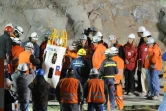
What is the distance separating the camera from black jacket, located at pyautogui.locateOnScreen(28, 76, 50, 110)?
38.5 feet

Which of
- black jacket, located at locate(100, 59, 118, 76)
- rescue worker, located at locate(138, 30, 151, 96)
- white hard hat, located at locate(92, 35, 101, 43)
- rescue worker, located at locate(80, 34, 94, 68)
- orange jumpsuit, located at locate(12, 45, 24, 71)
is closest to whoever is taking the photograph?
black jacket, located at locate(100, 59, 118, 76)

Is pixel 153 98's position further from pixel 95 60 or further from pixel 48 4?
pixel 48 4

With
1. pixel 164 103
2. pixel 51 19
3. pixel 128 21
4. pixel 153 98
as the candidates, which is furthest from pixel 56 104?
pixel 128 21

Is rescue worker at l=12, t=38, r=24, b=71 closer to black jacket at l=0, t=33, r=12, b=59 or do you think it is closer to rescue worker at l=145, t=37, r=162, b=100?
black jacket at l=0, t=33, r=12, b=59

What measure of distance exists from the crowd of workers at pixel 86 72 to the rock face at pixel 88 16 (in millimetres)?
5710

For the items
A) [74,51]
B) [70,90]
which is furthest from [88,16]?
[70,90]

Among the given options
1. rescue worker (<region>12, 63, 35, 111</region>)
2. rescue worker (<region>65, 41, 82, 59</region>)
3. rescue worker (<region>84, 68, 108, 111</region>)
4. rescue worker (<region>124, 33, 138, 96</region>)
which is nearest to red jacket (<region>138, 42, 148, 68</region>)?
rescue worker (<region>124, 33, 138, 96</region>)

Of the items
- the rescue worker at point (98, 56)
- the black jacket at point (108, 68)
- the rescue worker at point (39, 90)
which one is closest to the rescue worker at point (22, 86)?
the rescue worker at point (39, 90)

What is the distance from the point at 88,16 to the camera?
22797 mm

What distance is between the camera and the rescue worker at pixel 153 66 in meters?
14.9

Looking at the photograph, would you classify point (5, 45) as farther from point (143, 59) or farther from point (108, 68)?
point (143, 59)

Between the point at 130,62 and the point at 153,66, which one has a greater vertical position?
the point at 130,62

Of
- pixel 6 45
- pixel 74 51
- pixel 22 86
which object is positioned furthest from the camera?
pixel 74 51

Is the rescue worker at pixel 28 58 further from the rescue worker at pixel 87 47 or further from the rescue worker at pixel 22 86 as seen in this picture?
the rescue worker at pixel 87 47
